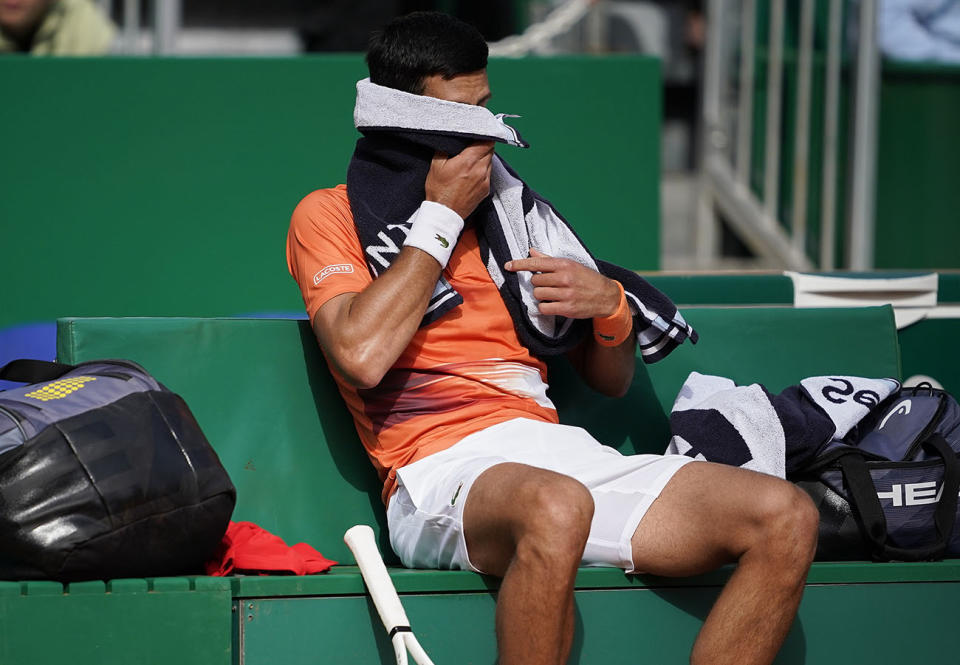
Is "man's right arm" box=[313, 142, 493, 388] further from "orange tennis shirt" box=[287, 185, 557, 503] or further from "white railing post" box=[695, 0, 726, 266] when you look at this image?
"white railing post" box=[695, 0, 726, 266]

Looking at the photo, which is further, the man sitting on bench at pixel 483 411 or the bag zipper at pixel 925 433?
the bag zipper at pixel 925 433

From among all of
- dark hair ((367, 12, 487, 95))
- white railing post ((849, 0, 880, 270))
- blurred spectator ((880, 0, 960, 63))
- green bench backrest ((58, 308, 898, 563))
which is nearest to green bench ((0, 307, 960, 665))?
green bench backrest ((58, 308, 898, 563))

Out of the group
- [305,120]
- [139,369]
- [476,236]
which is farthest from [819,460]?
[305,120]

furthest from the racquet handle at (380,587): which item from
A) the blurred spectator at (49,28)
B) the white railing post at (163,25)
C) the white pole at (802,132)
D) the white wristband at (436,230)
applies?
the white pole at (802,132)

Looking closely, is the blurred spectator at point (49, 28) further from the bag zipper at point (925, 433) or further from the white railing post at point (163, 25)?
the bag zipper at point (925, 433)

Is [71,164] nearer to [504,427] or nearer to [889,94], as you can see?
[504,427]

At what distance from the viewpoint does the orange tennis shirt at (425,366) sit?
2.60 m

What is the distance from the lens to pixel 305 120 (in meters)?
4.98

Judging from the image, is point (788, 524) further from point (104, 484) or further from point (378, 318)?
point (104, 484)

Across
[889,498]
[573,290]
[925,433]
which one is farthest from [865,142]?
[573,290]

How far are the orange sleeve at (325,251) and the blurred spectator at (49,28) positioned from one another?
2.95 m

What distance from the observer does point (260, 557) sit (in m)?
2.50

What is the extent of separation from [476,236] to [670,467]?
2.29ft

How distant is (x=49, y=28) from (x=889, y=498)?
159 inches
